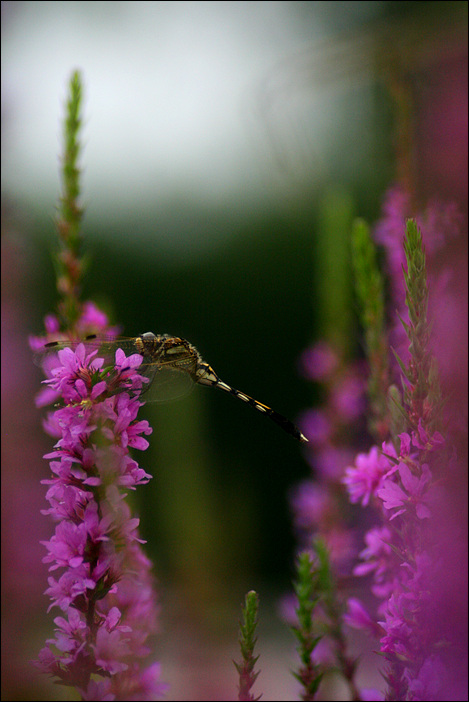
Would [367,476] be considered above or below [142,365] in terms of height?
below

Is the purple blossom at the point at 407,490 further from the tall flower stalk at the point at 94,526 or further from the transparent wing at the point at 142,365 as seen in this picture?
the transparent wing at the point at 142,365

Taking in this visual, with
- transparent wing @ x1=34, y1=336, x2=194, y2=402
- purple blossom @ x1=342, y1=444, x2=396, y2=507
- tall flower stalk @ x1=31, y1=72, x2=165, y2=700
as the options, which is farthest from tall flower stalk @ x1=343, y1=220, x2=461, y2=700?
transparent wing @ x1=34, y1=336, x2=194, y2=402

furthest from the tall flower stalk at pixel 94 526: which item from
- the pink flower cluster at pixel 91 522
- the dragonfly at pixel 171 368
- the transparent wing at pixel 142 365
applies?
the dragonfly at pixel 171 368

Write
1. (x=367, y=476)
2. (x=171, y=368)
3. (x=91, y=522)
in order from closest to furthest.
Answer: (x=91, y=522)
(x=367, y=476)
(x=171, y=368)

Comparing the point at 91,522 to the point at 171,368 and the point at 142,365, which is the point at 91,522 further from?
the point at 171,368

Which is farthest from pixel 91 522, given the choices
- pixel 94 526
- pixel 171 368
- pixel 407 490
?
A: pixel 171 368

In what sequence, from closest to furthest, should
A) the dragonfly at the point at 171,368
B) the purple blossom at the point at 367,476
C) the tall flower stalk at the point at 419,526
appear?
1. the tall flower stalk at the point at 419,526
2. the purple blossom at the point at 367,476
3. the dragonfly at the point at 171,368

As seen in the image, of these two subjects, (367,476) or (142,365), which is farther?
(142,365)

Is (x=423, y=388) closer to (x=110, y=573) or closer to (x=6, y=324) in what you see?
(x=110, y=573)
